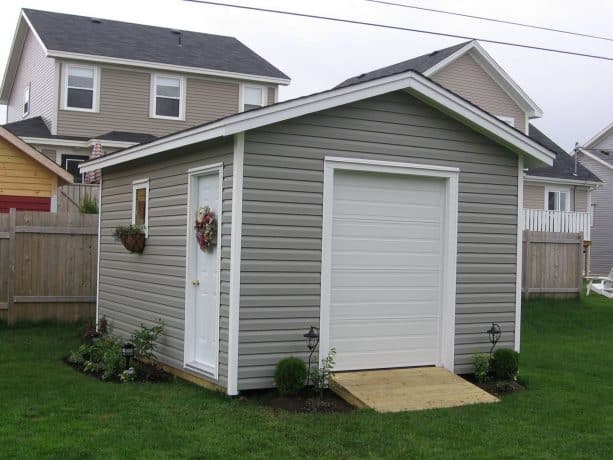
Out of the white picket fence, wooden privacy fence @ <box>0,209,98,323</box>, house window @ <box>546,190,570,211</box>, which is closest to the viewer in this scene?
wooden privacy fence @ <box>0,209,98,323</box>

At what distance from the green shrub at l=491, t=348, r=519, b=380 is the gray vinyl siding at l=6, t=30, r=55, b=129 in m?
17.3

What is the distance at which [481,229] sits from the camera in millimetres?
9406

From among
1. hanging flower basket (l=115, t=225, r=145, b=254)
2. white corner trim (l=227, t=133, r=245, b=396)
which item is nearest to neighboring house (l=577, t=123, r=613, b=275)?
hanging flower basket (l=115, t=225, r=145, b=254)

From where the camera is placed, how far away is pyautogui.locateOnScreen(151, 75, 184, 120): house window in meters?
23.9

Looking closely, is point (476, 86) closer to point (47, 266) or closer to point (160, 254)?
point (47, 266)

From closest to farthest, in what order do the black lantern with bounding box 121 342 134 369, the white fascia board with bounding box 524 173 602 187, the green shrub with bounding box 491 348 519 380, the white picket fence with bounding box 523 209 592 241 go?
the black lantern with bounding box 121 342 134 369 → the green shrub with bounding box 491 348 519 380 → the white picket fence with bounding box 523 209 592 241 → the white fascia board with bounding box 524 173 602 187

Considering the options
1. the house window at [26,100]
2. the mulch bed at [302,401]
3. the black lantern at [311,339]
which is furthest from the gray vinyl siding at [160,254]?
the house window at [26,100]

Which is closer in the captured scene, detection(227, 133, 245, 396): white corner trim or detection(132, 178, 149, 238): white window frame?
detection(227, 133, 245, 396): white corner trim

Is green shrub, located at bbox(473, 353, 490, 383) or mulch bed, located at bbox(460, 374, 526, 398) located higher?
green shrub, located at bbox(473, 353, 490, 383)

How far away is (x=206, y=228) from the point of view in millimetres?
8430

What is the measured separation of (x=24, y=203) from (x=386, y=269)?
33.1ft

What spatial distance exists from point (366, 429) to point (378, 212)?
2776 mm

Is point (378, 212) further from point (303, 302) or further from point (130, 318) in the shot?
point (130, 318)

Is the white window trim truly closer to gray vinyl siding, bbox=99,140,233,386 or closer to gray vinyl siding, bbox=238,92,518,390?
gray vinyl siding, bbox=99,140,233,386
